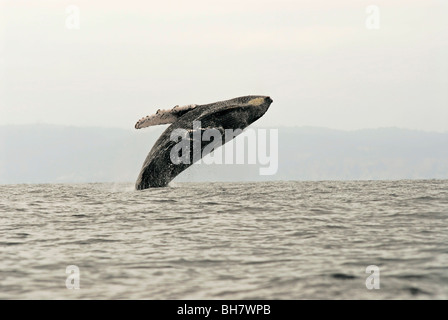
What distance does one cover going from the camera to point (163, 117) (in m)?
17.4

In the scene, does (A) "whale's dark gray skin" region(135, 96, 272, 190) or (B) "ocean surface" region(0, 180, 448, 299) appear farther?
(A) "whale's dark gray skin" region(135, 96, 272, 190)

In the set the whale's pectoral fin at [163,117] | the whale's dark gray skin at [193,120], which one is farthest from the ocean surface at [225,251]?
the whale's pectoral fin at [163,117]

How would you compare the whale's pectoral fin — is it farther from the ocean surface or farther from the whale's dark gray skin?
the ocean surface

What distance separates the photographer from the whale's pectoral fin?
55.9ft

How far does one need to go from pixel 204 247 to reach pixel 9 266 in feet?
9.21

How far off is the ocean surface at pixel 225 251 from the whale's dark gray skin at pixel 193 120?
127 inches

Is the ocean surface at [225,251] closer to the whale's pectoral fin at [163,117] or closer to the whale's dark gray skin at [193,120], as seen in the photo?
the whale's dark gray skin at [193,120]

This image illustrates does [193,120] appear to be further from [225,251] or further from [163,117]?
[225,251]

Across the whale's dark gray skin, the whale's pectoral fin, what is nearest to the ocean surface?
the whale's dark gray skin

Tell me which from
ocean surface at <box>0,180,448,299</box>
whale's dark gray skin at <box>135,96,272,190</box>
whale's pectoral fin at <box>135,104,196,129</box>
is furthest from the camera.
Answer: whale's pectoral fin at <box>135,104,196,129</box>

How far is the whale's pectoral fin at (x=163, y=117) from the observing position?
17.0 metres
